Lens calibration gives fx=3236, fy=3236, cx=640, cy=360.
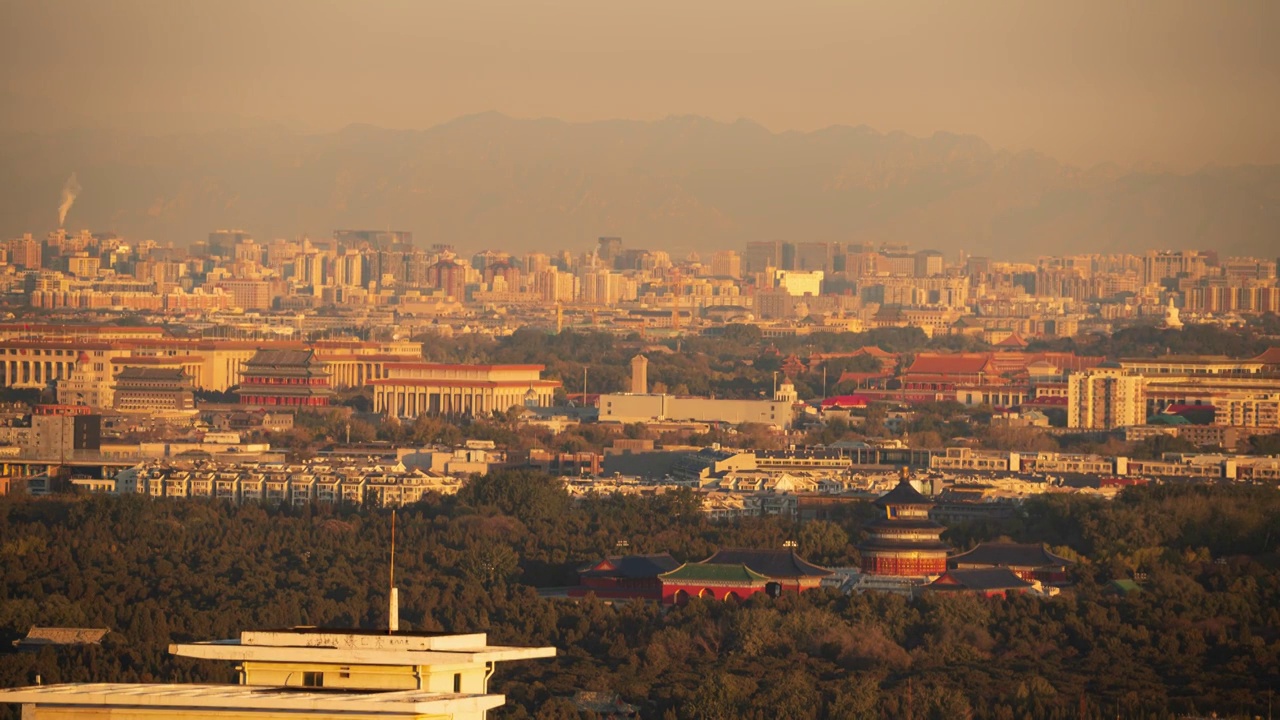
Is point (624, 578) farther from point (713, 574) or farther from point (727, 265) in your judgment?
point (727, 265)

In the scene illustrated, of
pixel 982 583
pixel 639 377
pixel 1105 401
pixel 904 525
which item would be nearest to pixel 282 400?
pixel 639 377

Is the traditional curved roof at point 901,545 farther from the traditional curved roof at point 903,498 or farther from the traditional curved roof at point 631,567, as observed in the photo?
the traditional curved roof at point 631,567

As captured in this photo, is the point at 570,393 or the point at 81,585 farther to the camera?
the point at 570,393

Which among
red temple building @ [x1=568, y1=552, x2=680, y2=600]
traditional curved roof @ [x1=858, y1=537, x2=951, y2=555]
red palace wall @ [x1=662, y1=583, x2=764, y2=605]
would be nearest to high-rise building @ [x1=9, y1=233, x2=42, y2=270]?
traditional curved roof @ [x1=858, y1=537, x2=951, y2=555]

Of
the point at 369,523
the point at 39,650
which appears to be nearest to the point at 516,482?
the point at 369,523

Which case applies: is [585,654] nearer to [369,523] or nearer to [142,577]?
[142,577]

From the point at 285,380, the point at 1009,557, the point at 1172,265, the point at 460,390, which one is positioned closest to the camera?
the point at 1009,557

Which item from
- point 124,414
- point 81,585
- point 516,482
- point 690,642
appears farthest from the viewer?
point 124,414
